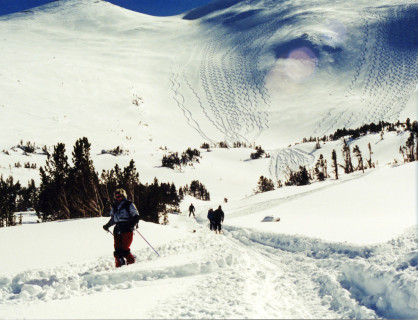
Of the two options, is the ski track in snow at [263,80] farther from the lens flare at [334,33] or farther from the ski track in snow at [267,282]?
the ski track in snow at [267,282]

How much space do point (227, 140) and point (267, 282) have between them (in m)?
53.2

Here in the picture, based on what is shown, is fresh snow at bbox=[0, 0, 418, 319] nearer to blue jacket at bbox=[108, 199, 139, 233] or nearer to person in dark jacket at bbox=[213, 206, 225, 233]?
person in dark jacket at bbox=[213, 206, 225, 233]

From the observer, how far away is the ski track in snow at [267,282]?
4.75 metres

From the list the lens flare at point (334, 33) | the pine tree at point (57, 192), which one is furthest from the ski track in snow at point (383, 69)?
the pine tree at point (57, 192)

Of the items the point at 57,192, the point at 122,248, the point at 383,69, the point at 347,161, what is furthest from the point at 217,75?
the point at 122,248

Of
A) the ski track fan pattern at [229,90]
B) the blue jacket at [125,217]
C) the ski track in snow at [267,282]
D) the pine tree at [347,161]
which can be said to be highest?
the ski track fan pattern at [229,90]

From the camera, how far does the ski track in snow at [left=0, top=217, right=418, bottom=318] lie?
15.6 ft

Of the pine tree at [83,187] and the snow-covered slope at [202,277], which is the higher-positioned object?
the pine tree at [83,187]

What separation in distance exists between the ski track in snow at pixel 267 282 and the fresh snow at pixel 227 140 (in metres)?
0.04

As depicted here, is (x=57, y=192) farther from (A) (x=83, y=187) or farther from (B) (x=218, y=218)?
(B) (x=218, y=218)

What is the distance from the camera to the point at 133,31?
122m

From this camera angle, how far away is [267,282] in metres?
6.09

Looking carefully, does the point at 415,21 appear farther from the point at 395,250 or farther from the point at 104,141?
the point at 395,250

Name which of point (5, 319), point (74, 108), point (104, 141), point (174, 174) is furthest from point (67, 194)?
point (74, 108)
